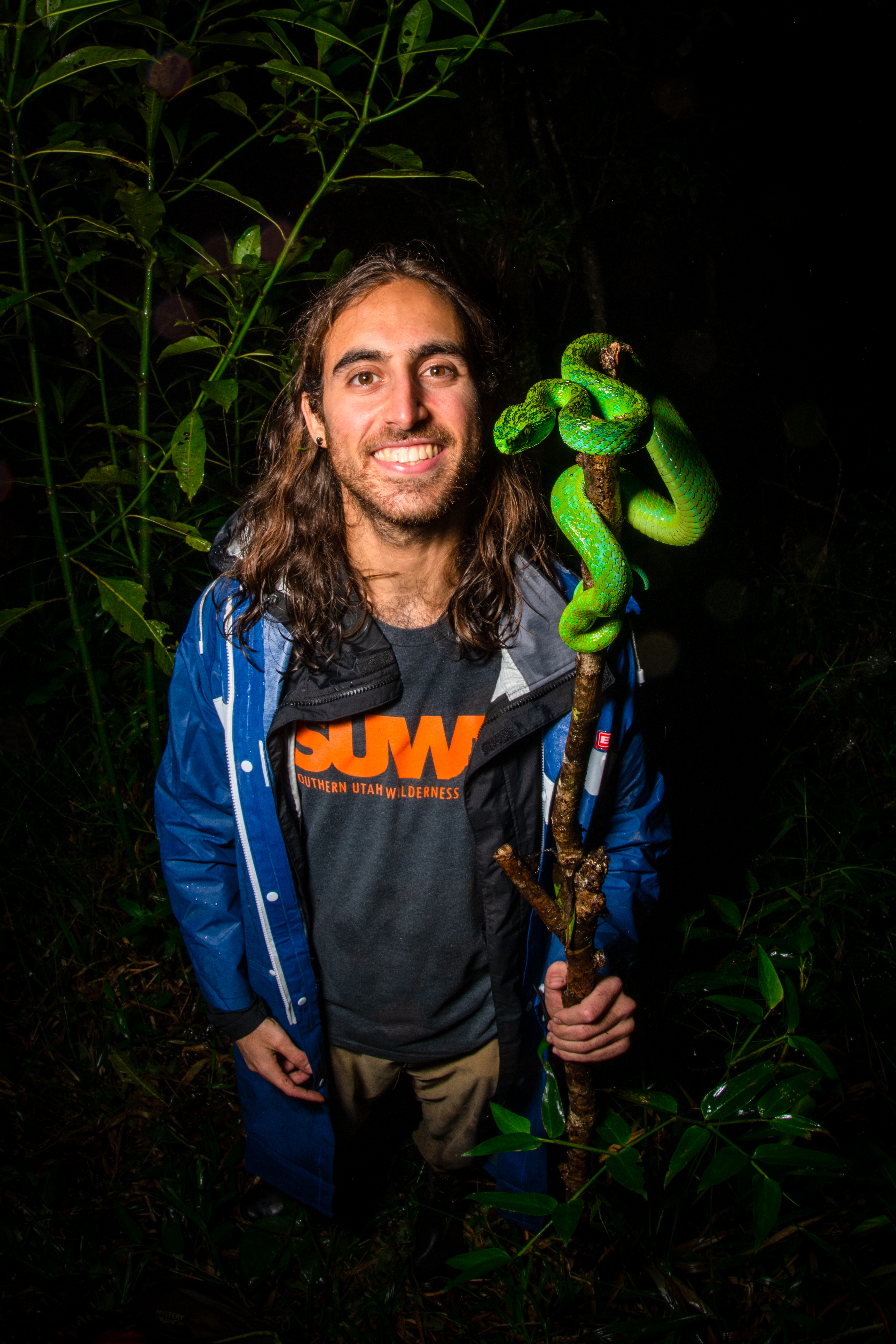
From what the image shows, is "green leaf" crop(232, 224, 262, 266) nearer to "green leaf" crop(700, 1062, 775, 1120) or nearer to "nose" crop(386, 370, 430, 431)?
"nose" crop(386, 370, 430, 431)

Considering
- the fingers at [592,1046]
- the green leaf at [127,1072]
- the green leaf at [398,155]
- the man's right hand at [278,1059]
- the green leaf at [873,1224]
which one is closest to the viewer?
the fingers at [592,1046]

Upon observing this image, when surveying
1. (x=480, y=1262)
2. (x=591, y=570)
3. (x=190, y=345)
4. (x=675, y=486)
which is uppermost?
(x=190, y=345)

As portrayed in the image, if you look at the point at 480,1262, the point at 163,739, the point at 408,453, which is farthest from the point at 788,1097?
the point at 163,739

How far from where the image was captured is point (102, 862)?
3188mm

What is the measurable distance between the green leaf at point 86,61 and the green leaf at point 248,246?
43 cm

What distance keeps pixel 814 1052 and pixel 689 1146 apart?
35 centimetres

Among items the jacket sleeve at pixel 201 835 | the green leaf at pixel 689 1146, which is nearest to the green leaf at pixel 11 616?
the jacket sleeve at pixel 201 835

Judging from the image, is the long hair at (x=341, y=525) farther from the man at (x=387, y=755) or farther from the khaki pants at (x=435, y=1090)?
the khaki pants at (x=435, y=1090)

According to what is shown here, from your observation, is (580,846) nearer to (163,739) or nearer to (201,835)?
(201,835)

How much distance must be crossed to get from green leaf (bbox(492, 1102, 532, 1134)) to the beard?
132 cm

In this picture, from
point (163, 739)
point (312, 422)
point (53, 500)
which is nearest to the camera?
point (312, 422)

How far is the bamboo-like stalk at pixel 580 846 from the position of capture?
1043 millimetres

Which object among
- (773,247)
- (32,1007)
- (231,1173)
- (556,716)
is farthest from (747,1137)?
(773,247)

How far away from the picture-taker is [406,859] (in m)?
1.84
